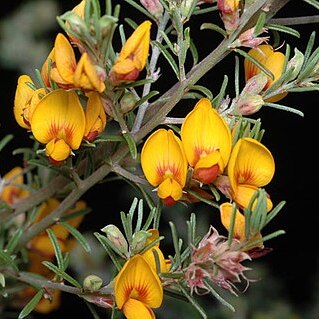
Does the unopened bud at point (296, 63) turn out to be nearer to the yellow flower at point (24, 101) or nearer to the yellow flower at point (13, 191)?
the yellow flower at point (24, 101)

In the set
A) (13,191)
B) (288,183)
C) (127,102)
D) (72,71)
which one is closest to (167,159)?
(127,102)

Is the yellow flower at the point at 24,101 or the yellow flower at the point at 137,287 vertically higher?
the yellow flower at the point at 24,101

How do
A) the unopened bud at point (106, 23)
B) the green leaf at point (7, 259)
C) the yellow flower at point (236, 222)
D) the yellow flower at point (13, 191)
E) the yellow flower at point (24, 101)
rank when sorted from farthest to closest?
the yellow flower at point (13, 191) → the green leaf at point (7, 259) → the yellow flower at point (24, 101) → the yellow flower at point (236, 222) → the unopened bud at point (106, 23)

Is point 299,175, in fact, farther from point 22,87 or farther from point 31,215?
point 22,87

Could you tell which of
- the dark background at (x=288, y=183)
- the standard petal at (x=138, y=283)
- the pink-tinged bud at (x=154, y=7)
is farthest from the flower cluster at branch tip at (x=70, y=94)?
the dark background at (x=288, y=183)

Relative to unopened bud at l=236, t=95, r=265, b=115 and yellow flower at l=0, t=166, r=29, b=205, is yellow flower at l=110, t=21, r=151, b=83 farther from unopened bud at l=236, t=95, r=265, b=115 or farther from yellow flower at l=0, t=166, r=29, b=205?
yellow flower at l=0, t=166, r=29, b=205

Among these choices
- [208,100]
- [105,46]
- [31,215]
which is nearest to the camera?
[105,46]

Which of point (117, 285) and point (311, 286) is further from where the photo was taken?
A: point (311, 286)

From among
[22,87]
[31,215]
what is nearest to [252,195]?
[22,87]
